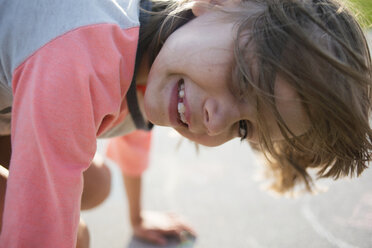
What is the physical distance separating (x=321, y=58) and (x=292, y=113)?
0.10 metres

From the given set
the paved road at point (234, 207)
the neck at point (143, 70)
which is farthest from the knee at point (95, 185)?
the neck at point (143, 70)

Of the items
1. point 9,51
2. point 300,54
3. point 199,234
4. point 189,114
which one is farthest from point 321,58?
point 199,234

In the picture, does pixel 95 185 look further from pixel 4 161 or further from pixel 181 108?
pixel 181 108

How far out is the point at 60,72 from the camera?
0.70 meters

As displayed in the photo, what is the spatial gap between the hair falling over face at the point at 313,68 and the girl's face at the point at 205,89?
2 centimetres

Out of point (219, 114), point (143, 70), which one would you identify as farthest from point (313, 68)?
point (143, 70)

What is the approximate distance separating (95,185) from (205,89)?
1.51 feet

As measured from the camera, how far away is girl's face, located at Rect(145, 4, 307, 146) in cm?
77

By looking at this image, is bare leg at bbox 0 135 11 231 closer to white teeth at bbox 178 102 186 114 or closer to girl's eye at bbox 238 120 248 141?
white teeth at bbox 178 102 186 114

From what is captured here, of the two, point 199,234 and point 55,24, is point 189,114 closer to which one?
point 55,24

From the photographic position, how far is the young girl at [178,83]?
68 cm

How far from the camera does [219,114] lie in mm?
790

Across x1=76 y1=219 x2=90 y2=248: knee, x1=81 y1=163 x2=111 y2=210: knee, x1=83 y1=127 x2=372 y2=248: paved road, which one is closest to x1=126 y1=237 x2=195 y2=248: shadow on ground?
x1=83 y1=127 x2=372 y2=248: paved road

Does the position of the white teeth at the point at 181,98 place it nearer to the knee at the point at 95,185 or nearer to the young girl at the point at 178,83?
the young girl at the point at 178,83
